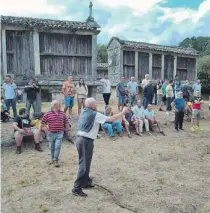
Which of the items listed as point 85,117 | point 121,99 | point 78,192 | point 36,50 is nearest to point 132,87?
point 121,99

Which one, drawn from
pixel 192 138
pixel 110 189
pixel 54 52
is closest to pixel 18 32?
pixel 54 52

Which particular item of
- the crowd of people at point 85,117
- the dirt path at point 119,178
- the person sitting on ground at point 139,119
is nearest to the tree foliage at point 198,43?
the crowd of people at point 85,117

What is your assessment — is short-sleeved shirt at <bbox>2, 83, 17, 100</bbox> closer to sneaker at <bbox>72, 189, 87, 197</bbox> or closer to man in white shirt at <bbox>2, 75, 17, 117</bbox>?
man in white shirt at <bbox>2, 75, 17, 117</bbox>

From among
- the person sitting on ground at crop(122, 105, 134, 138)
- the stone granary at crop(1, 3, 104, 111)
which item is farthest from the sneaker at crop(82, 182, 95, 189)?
the stone granary at crop(1, 3, 104, 111)

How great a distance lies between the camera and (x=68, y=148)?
33.3ft

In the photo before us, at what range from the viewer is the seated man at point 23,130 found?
31.2 feet

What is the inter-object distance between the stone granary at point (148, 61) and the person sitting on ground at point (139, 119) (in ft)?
41.9

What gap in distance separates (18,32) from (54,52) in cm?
201

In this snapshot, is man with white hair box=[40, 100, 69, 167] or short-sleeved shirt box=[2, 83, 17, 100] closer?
man with white hair box=[40, 100, 69, 167]

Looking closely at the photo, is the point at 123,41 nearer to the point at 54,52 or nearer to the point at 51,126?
the point at 54,52

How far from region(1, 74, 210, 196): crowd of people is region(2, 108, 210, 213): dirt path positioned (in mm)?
439

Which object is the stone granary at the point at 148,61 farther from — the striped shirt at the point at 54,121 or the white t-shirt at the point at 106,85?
the striped shirt at the point at 54,121

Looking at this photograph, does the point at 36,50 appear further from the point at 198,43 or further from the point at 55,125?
the point at 198,43

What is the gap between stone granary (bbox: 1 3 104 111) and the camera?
616 inches
